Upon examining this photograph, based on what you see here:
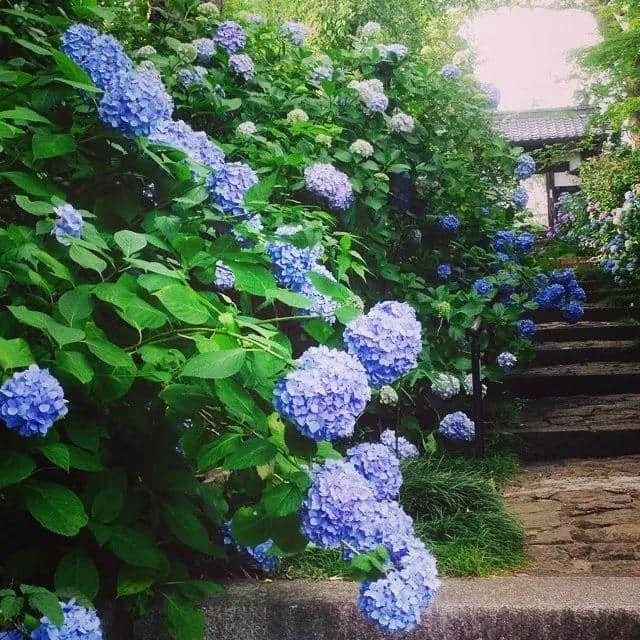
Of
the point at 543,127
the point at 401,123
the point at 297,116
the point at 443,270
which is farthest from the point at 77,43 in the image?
the point at 543,127

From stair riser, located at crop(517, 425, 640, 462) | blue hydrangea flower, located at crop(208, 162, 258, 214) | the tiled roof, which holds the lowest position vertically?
stair riser, located at crop(517, 425, 640, 462)

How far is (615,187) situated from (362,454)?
345 inches

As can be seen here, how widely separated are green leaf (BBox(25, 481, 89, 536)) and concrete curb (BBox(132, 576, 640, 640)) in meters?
0.79

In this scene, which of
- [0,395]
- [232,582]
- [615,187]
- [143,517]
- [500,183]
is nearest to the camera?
[0,395]

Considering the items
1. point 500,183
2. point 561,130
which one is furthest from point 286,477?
point 561,130

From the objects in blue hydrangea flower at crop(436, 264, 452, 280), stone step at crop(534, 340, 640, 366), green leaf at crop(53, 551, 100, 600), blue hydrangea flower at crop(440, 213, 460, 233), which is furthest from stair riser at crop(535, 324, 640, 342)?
green leaf at crop(53, 551, 100, 600)

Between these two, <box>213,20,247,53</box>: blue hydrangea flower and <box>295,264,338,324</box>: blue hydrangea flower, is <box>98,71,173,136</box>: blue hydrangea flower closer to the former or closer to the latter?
<box>295,264,338,324</box>: blue hydrangea flower

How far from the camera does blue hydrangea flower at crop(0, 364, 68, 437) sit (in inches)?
47.9

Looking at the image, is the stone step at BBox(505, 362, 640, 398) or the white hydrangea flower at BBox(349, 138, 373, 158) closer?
the white hydrangea flower at BBox(349, 138, 373, 158)

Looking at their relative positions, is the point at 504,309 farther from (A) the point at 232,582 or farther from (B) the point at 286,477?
(B) the point at 286,477

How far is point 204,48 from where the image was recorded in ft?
10.7

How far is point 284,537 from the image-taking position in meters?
1.46

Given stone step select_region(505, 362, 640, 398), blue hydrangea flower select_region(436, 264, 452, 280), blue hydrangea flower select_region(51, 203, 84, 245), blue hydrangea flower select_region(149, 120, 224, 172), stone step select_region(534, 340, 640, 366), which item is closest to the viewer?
blue hydrangea flower select_region(51, 203, 84, 245)

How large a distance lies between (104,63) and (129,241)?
54 cm
